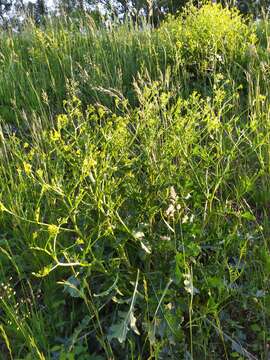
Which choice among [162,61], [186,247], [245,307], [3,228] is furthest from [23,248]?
[162,61]

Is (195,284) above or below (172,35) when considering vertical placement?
below

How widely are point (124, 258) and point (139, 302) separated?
17cm

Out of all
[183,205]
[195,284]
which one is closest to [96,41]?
[183,205]

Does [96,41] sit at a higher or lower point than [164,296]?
higher

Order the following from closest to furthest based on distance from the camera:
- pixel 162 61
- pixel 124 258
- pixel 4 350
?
pixel 124 258, pixel 4 350, pixel 162 61

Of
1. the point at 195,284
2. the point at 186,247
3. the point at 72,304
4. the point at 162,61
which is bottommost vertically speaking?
the point at 72,304

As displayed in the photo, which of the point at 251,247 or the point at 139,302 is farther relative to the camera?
the point at 251,247

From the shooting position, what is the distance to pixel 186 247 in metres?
1.74

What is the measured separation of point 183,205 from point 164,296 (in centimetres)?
39

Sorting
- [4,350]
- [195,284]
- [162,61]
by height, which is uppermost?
[162,61]

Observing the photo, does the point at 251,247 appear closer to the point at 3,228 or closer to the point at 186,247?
the point at 186,247

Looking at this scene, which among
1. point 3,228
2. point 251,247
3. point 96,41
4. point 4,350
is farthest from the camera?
point 96,41

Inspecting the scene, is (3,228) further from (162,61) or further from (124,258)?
(162,61)

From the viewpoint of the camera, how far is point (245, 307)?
1716mm
